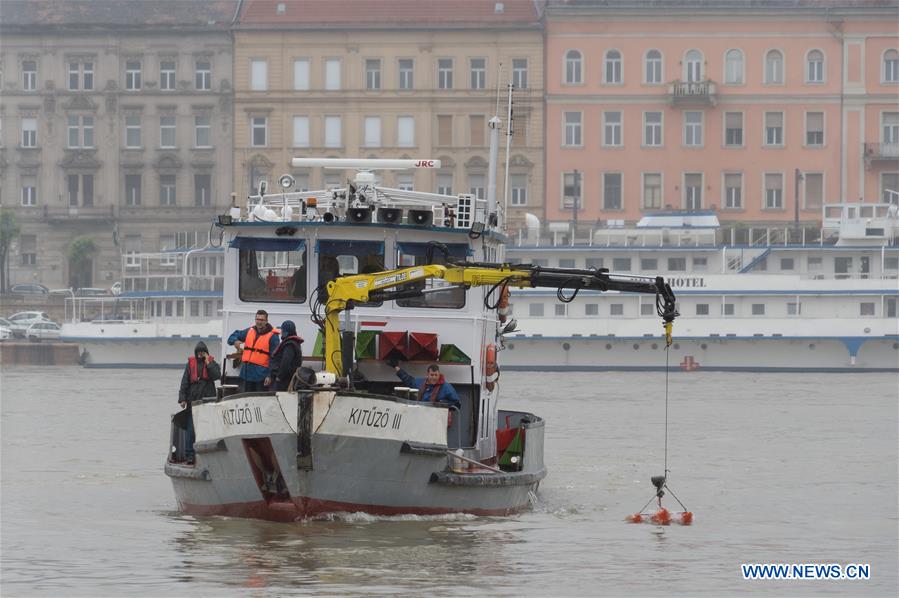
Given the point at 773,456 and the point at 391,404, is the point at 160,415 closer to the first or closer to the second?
the point at 773,456

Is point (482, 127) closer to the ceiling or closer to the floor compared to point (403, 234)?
closer to the ceiling

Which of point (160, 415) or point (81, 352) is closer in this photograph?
point (160, 415)

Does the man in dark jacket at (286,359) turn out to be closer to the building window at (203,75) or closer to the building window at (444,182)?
the building window at (444,182)

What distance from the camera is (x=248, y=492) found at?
66.6 feet

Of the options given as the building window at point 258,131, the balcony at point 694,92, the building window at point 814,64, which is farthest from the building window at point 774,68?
the building window at point 258,131

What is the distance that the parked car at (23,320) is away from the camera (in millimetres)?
76062

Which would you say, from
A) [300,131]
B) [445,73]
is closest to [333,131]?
[300,131]

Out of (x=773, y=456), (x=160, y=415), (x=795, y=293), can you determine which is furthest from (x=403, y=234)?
(x=795, y=293)

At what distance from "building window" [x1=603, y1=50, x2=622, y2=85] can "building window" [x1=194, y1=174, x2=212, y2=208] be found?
69.8 feet

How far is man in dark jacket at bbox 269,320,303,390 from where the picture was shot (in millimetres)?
20203

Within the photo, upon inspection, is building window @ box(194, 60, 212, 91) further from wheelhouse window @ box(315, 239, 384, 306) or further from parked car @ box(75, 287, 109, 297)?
wheelhouse window @ box(315, 239, 384, 306)

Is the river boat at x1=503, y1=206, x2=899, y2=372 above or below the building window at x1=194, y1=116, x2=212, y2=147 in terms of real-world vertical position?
below

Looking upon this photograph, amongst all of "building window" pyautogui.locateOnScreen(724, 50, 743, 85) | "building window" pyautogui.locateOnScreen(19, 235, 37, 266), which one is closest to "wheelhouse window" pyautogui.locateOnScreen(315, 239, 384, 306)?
"building window" pyautogui.locateOnScreen(724, 50, 743, 85)

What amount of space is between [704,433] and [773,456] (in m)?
5.27
